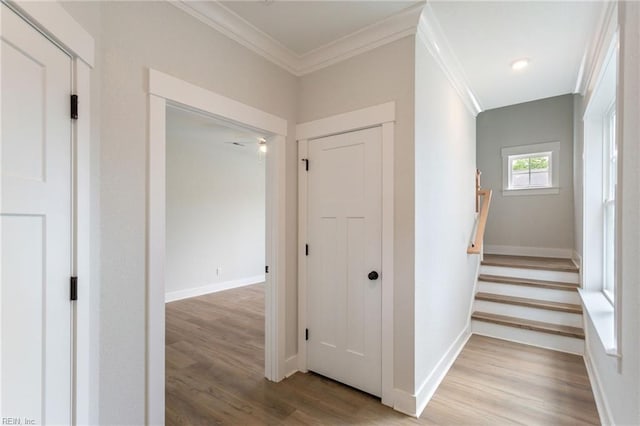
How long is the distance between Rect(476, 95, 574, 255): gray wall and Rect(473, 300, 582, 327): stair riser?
6.31ft

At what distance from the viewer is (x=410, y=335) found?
2096 mm

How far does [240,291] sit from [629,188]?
545cm

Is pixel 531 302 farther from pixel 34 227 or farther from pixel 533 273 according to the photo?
pixel 34 227

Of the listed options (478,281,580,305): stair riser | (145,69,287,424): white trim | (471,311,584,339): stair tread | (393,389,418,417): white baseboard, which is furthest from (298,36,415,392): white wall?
(478,281,580,305): stair riser

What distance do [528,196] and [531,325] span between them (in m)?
2.59

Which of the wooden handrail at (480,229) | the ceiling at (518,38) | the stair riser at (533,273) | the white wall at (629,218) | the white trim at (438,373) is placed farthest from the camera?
the stair riser at (533,273)

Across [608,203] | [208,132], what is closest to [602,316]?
[608,203]

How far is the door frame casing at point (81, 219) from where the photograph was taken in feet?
Result: 4.29

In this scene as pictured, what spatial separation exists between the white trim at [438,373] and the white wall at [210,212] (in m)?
4.23

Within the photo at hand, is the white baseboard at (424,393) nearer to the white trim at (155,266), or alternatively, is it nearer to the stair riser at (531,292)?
the stair riser at (531,292)

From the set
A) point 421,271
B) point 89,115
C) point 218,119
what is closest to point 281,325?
point 421,271

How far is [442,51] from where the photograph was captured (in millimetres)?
2475

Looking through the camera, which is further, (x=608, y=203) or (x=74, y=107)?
(x=608, y=203)

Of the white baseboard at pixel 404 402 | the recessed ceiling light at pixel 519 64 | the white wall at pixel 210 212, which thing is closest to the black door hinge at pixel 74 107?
the white baseboard at pixel 404 402
